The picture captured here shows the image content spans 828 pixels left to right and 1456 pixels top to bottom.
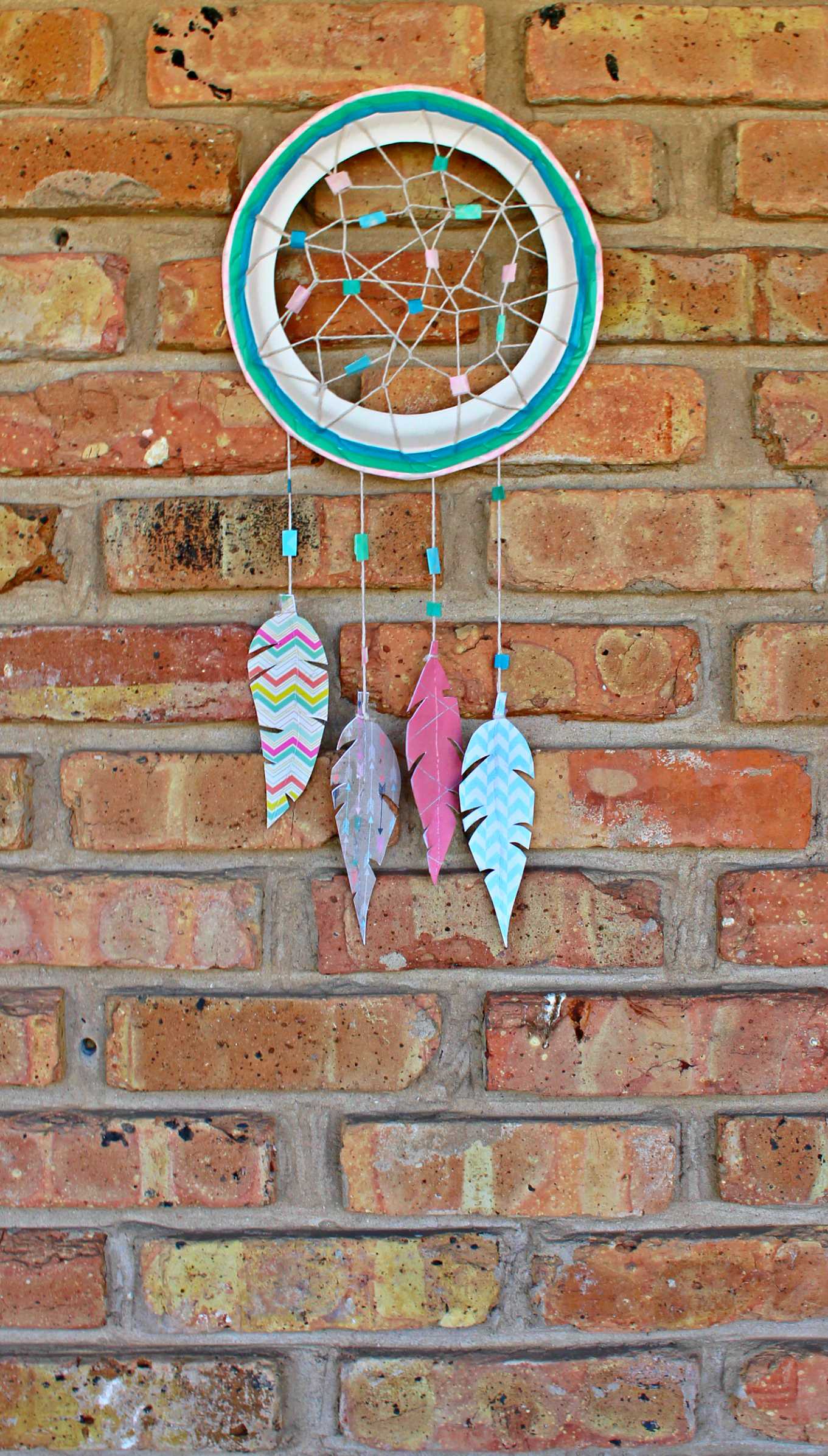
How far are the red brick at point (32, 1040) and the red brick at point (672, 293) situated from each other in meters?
0.69

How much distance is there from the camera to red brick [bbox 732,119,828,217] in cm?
74

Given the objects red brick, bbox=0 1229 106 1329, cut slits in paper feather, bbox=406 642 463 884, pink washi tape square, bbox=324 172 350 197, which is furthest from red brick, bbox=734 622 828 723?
red brick, bbox=0 1229 106 1329

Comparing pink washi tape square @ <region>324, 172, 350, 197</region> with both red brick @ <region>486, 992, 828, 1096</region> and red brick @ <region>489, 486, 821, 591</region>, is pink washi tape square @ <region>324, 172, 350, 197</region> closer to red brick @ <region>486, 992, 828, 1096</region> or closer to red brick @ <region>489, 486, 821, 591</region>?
red brick @ <region>489, 486, 821, 591</region>

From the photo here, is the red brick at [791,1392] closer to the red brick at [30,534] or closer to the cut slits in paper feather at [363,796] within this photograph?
the cut slits in paper feather at [363,796]

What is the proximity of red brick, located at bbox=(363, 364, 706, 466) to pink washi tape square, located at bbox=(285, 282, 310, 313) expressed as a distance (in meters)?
0.20

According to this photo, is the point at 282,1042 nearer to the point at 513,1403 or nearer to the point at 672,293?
the point at 513,1403

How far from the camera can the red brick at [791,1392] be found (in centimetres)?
75

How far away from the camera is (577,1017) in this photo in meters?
0.75

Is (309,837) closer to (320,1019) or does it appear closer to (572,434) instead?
(320,1019)

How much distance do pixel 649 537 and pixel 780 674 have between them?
5.9 inches

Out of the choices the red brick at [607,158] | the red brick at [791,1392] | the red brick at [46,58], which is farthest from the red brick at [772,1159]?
the red brick at [46,58]

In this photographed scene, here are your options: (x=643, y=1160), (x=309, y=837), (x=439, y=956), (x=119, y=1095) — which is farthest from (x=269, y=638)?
(x=643, y=1160)

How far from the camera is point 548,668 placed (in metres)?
0.75

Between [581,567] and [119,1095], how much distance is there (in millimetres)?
557
